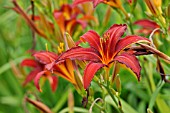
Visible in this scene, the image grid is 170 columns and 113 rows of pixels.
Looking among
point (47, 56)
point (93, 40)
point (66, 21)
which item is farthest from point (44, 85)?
point (93, 40)

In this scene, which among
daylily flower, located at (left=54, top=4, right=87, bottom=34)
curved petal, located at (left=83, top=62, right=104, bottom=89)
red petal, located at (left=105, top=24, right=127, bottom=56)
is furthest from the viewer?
daylily flower, located at (left=54, top=4, right=87, bottom=34)

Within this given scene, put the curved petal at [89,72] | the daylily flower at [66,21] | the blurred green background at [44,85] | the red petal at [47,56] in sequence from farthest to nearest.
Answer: the blurred green background at [44,85]
the daylily flower at [66,21]
the red petal at [47,56]
the curved petal at [89,72]

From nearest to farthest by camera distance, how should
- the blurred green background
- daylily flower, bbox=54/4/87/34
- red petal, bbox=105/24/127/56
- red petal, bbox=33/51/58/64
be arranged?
red petal, bbox=105/24/127/56
red petal, bbox=33/51/58/64
daylily flower, bbox=54/4/87/34
the blurred green background

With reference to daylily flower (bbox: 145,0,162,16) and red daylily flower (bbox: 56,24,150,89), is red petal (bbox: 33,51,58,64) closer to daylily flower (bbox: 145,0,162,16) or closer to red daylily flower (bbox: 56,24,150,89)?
red daylily flower (bbox: 56,24,150,89)

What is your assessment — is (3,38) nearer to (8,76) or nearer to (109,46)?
(8,76)

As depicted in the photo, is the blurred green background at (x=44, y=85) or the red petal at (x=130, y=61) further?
the blurred green background at (x=44, y=85)

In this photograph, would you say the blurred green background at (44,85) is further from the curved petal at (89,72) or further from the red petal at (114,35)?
the curved petal at (89,72)

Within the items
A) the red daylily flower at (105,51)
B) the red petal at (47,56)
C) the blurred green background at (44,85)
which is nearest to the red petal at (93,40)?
the red daylily flower at (105,51)

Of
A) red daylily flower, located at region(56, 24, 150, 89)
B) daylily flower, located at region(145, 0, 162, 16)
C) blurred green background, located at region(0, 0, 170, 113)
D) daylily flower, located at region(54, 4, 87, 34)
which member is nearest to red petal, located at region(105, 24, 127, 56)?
red daylily flower, located at region(56, 24, 150, 89)
